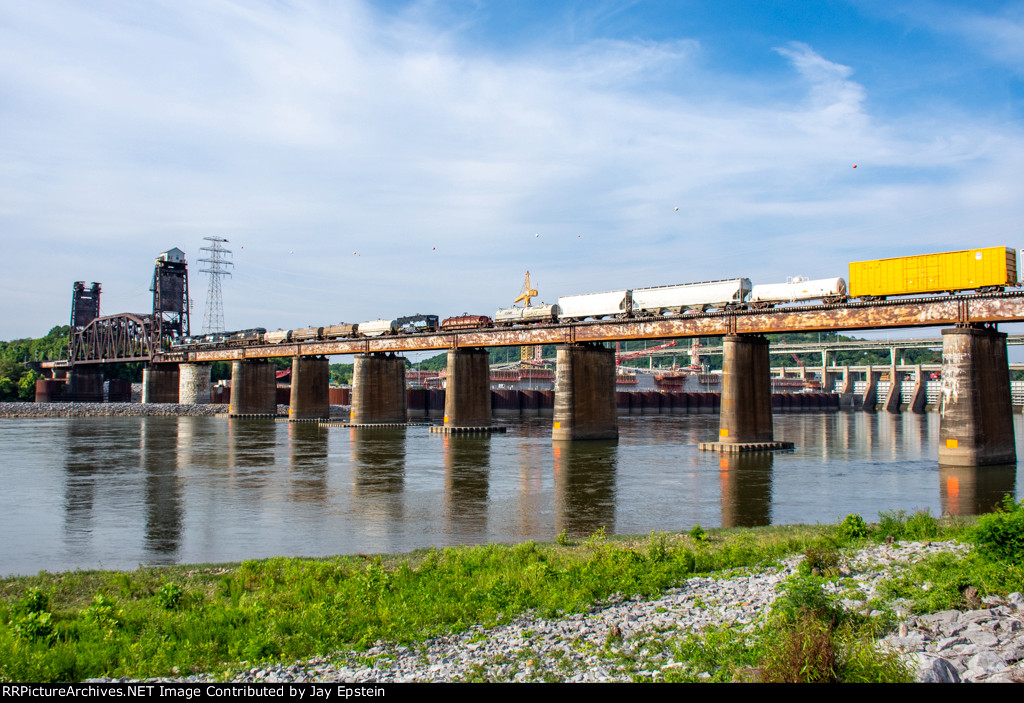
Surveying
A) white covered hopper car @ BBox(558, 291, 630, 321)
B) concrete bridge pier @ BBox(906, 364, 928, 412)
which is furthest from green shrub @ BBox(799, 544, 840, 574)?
concrete bridge pier @ BBox(906, 364, 928, 412)

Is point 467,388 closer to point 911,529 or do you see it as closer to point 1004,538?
point 911,529

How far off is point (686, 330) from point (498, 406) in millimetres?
87832

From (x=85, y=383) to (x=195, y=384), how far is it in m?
50.6

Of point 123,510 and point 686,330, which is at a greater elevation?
point 686,330

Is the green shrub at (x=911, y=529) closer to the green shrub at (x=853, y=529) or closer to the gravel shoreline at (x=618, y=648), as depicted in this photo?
the green shrub at (x=853, y=529)

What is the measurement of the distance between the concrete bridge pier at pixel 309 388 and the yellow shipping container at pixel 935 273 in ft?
241

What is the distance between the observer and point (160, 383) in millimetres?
140750

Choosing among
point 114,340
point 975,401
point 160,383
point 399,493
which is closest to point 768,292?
point 975,401

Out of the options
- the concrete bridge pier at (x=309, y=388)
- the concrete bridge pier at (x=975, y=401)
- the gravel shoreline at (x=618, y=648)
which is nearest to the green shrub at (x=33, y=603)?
the gravel shoreline at (x=618, y=648)

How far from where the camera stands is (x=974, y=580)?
12.5 meters

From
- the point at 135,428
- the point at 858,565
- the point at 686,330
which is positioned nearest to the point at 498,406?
the point at 135,428

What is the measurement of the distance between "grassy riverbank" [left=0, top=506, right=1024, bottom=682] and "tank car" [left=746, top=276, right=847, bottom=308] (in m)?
33.7

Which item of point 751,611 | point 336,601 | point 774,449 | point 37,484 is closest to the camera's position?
point 751,611

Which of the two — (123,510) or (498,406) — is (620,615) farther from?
(498,406)
